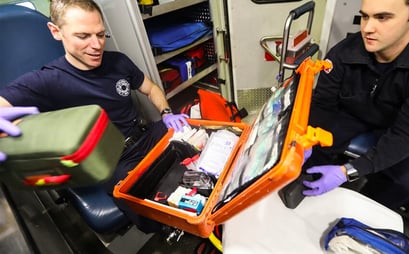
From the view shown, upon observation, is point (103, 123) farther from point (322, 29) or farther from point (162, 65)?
point (322, 29)

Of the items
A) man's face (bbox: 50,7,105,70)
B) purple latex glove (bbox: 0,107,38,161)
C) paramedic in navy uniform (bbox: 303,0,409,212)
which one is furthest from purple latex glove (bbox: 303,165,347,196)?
man's face (bbox: 50,7,105,70)

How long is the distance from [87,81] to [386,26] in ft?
4.00

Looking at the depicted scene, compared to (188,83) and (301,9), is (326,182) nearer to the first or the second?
(301,9)

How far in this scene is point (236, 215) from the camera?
2.10 ft

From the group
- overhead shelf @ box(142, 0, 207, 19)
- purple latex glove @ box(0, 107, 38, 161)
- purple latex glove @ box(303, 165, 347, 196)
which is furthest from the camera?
overhead shelf @ box(142, 0, 207, 19)

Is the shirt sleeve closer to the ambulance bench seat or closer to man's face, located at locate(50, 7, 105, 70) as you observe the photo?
the ambulance bench seat

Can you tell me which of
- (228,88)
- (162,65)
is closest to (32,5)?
(162,65)

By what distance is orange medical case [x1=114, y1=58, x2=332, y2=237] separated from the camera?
46cm

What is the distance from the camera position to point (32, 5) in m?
1.22

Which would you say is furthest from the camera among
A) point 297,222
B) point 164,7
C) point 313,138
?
point 164,7

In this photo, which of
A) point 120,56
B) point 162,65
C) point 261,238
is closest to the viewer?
point 261,238

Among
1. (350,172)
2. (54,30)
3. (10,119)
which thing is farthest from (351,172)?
(54,30)

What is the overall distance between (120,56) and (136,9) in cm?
25

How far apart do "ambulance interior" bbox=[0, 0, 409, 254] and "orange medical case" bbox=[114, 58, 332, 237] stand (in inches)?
2.6
